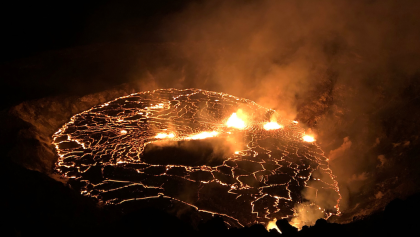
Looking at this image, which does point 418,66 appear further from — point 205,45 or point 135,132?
point 205,45

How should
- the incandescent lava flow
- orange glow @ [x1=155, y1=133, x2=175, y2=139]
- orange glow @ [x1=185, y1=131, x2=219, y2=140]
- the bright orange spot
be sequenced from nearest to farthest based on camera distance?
the incandescent lava flow, orange glow @ [x1=155, y1=133, x2=175, y2=139], orange glow @ [x1=185, y1=131, x2=219, y2=140], the bright orange spot

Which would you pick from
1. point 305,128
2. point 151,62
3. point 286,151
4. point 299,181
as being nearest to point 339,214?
point 299,181

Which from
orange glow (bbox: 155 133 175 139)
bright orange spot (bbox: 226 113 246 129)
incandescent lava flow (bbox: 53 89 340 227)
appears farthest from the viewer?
bright orange spot (bbox: 226 113 246 129)

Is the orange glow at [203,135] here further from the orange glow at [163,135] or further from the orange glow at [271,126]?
the orange glow at [271,126]

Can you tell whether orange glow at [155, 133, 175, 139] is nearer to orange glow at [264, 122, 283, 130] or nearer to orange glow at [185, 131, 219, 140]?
orange glow at [185, 131, 219, 140]

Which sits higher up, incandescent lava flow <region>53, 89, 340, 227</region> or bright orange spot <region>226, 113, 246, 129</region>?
bright orange spot <region>226, 113, 246, 129</region>

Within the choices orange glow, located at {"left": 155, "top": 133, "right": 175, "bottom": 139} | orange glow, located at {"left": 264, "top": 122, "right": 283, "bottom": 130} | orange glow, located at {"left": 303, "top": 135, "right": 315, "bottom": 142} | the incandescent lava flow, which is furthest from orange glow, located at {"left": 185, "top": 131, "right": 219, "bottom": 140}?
orange glow, located at {"left": 303, "top": 135, "right": 315, "bottom": 142}

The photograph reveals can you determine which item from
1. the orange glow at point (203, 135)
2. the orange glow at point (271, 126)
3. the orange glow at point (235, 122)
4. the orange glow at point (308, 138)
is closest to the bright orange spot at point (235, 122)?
the orange glow at point (235, 122)
